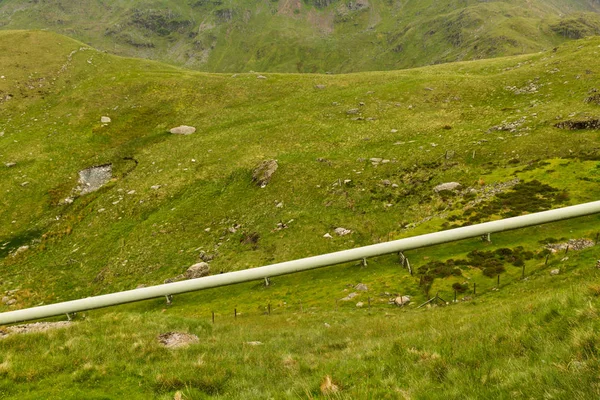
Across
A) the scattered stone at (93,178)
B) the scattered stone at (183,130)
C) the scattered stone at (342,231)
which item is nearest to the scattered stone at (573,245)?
the scattered stone at (342,231)

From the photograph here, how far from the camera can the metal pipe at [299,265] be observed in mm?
25938

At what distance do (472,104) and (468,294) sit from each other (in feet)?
153

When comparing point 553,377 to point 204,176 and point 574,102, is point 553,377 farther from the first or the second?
point 574,102

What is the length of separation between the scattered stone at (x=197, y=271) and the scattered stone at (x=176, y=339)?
52.6ft

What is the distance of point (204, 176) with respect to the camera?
47.5 m

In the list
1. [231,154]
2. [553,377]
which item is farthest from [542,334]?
[231,154]

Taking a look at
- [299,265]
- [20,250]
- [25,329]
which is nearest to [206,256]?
[299,265]

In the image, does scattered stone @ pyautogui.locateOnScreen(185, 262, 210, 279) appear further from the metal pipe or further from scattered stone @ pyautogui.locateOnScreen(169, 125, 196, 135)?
scattered stone @ pyautogui.locateOnScreen(169, 125, 196, 135)

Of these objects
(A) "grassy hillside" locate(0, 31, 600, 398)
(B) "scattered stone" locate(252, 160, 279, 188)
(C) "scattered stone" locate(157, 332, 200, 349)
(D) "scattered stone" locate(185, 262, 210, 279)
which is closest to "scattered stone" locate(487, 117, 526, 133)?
(A) "grassy hillside" locate(0, 31, 600, 398)

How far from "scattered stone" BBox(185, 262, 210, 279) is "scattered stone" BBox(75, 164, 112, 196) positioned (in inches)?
1071

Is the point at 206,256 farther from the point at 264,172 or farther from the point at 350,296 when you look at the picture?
the point at 350,296

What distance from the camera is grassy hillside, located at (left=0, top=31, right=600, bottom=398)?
30.5 ft

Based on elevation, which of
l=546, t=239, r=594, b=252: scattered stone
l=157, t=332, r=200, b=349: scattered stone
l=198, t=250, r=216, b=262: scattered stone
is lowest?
l=198, t=250, r=216, b=262: scattered stone

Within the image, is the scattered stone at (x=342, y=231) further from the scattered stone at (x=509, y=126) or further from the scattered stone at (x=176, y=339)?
the scattered stone at (x=509, y=126)
